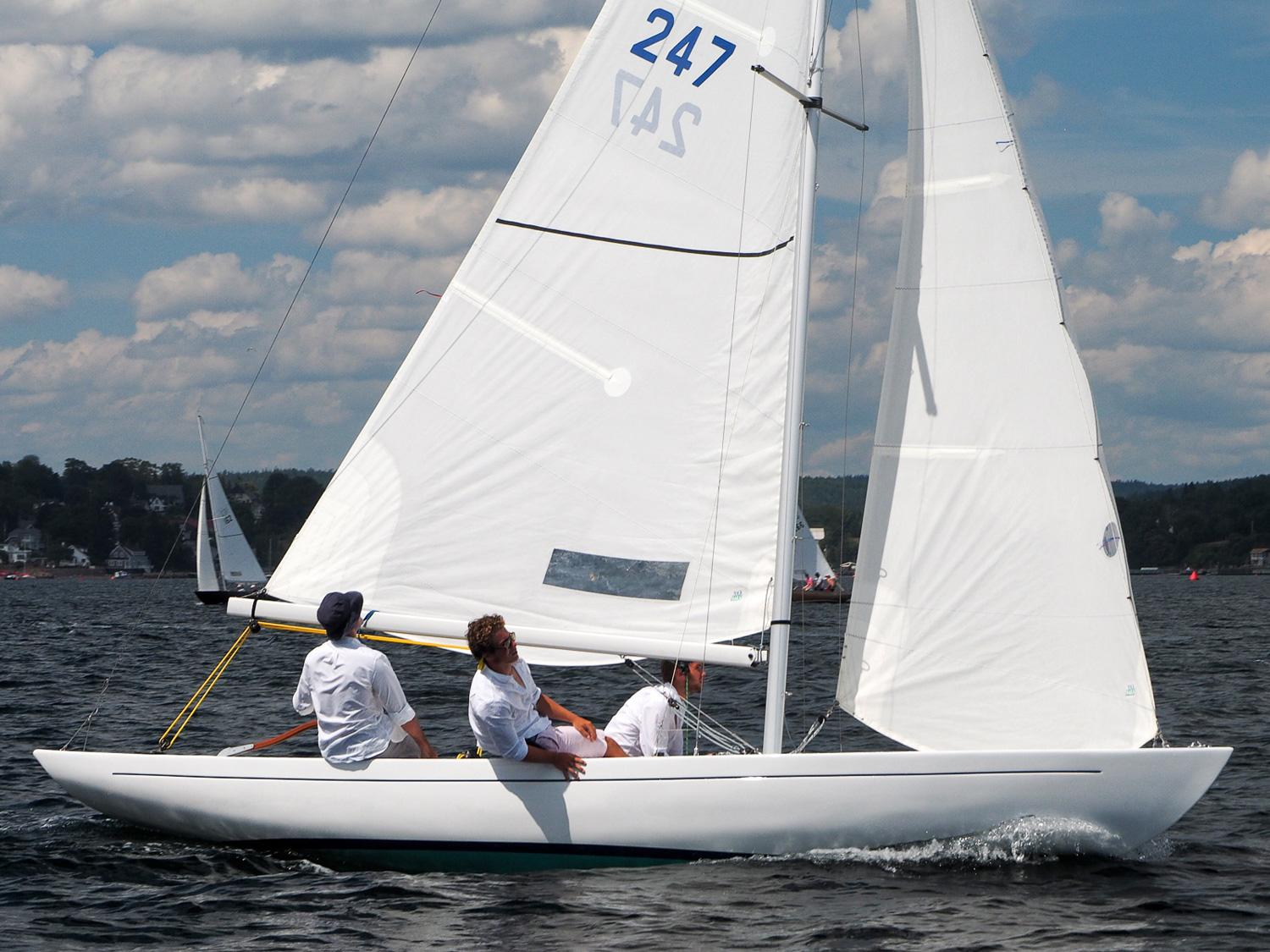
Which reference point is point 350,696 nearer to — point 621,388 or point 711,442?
point 621,388

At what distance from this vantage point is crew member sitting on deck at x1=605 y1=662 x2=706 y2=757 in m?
9.05

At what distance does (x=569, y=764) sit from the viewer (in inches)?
338

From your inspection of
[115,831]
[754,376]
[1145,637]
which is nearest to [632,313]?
[754,376]

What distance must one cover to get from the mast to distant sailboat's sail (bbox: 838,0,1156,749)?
65cm

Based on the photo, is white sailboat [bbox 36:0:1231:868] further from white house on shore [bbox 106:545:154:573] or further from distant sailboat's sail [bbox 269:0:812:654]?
white house on shore [bbox 106:545:154:573]

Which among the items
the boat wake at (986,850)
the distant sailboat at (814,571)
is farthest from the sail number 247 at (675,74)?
the distant sailboat at (814,571)

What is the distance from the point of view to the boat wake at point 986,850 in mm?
8672

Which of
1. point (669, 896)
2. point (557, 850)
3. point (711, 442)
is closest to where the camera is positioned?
point (669, 896)

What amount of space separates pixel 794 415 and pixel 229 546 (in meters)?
43.7

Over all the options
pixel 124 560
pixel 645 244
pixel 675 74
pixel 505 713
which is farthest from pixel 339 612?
pixel 124 560

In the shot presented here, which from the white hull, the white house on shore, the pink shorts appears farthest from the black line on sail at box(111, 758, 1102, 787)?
the white house on shore

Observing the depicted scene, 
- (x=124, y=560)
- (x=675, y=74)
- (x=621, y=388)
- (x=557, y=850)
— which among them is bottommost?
(x=557, y=850)

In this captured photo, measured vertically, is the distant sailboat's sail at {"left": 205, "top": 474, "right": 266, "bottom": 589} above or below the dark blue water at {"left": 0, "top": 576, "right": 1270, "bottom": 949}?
above

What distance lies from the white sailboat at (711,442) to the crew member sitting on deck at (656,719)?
1.18 ft
